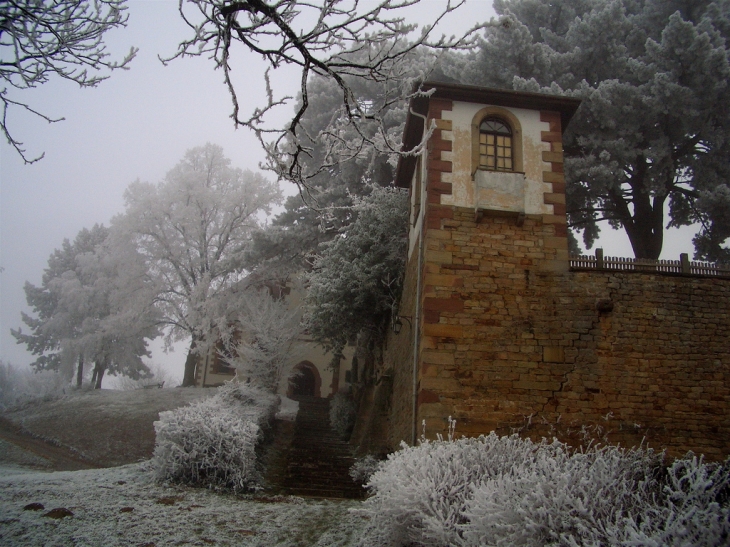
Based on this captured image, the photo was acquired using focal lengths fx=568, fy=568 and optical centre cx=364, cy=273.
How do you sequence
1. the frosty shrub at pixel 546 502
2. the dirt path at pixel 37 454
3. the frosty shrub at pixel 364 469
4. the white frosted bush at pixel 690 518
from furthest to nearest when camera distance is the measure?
the dirt path at pixel 37 454
the frosty shrub at pixel 364 469
the frosty shrub at pixel 546 502
the white frosted bush at pixel 690 518

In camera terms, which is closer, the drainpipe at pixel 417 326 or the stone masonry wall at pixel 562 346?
the stone masonry wall at pixel 562 346

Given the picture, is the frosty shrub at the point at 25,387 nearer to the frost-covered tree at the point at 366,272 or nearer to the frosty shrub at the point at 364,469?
the frost-covered tree at the point at 366,272

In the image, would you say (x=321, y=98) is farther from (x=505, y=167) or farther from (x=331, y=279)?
(x=505, y=167)

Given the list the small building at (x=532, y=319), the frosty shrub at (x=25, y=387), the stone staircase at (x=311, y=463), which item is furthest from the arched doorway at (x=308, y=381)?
the small building at (x=532, y=319)

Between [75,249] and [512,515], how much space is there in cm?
3201

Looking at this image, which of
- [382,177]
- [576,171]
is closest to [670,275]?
[576,171]

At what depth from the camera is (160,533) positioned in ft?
20.2

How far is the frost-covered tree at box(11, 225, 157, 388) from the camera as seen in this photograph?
23797 mm

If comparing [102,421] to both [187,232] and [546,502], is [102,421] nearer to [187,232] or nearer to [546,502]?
[187,232]

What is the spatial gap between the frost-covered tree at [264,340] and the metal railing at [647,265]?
1236 cm

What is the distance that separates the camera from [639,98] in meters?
14.5

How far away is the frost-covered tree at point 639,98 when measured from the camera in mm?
14094

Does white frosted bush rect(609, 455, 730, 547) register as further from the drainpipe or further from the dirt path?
the dirt path

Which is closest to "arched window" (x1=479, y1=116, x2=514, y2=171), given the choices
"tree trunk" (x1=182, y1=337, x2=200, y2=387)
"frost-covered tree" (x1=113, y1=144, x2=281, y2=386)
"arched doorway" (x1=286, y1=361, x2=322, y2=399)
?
"frost-covered tree" (x1=113, y1=144, x2=281, y2=386)
